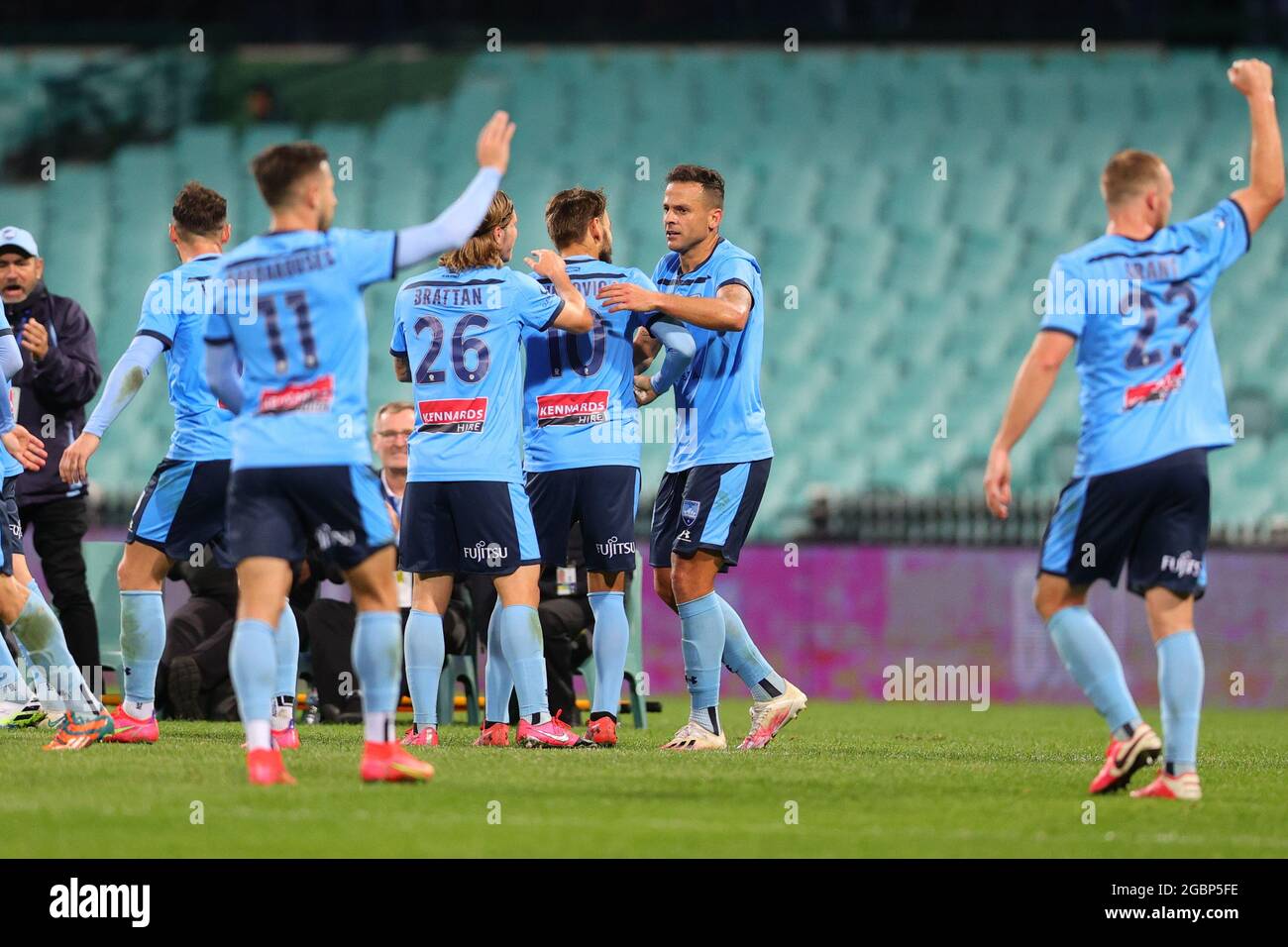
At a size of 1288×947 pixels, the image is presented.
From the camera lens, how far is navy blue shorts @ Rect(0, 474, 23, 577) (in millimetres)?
8531

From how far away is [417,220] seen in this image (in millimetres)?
18594

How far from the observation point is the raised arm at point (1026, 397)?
6.41 m

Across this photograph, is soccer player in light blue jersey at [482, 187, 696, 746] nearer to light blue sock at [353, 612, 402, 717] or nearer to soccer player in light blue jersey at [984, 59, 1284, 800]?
light blue sock at [353, 612, 402, 717]

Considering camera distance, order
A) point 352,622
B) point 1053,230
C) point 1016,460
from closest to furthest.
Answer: point 352,622 → point 1016,460 → point 1053,230

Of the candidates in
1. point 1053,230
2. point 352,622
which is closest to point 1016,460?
point 1053,230

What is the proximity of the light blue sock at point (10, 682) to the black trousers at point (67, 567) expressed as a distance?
1.37 ft

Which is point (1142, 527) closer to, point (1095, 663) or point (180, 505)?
point (1095, 663)

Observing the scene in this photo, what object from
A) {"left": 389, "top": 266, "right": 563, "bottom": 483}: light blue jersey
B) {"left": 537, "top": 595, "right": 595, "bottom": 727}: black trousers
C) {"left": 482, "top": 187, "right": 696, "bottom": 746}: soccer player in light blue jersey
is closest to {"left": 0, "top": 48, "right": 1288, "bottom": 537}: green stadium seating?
{"left": 537, "top": 595, "right": 595, "bottom": 727}: black trousers

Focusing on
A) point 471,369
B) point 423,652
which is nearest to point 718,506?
point 471,369

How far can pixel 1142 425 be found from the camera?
255 inches

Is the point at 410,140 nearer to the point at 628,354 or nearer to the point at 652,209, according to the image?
the point at 652,209

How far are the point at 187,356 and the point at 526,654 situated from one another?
2.04 meters

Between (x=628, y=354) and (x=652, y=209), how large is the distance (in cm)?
998

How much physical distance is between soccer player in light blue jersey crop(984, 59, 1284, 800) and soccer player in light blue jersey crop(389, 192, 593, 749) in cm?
234
